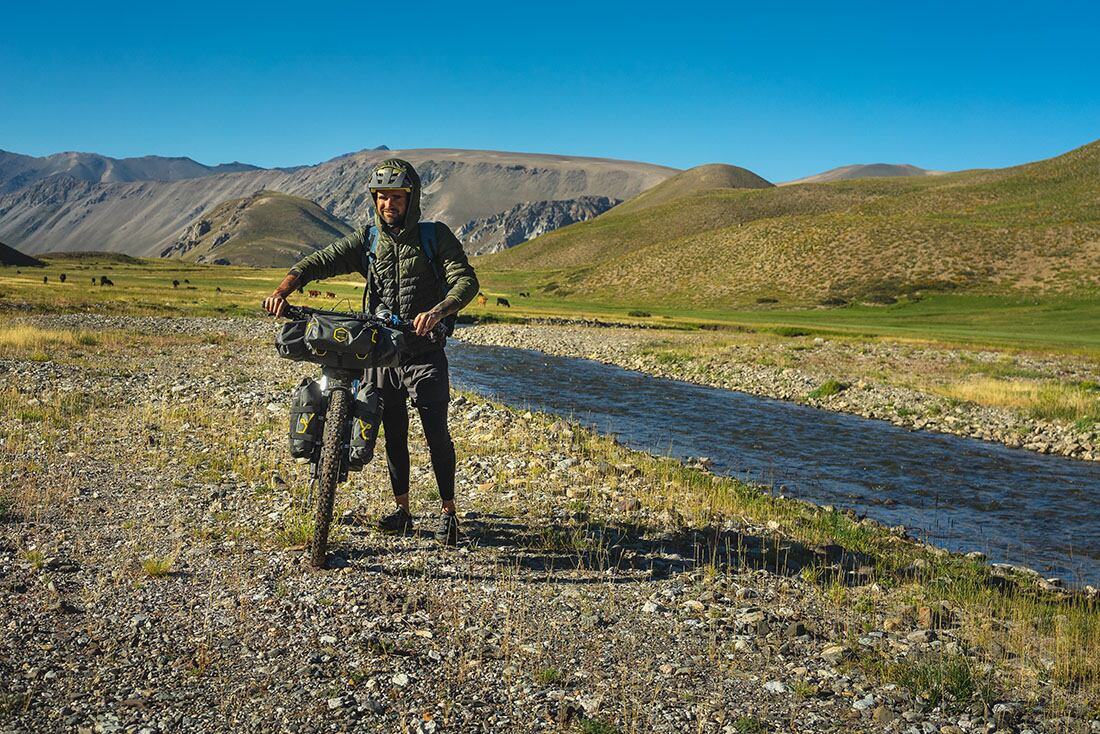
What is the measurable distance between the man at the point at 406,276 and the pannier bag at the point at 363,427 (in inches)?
15.8

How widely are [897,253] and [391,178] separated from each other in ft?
334

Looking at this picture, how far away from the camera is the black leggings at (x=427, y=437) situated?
8125 millimetres

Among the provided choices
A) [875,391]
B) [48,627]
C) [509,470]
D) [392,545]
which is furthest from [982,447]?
[48,627]

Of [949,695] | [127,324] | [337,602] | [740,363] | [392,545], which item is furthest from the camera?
[127,324]

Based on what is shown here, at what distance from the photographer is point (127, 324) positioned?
41.8 metres

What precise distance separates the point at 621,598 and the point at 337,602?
259 cm

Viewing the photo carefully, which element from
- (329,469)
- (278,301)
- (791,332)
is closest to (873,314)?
(791,332)

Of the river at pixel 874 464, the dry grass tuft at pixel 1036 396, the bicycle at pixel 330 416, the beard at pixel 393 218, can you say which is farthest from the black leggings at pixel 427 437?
the dry grass tuft at pixel 1036 396

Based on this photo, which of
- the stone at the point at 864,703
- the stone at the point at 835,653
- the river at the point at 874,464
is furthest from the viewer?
the river at the point at 874,464

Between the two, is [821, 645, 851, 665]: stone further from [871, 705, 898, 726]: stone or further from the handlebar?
the handlebar

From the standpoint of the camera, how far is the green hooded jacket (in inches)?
310

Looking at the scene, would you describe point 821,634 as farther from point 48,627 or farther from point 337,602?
point 48,627

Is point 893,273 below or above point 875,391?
above

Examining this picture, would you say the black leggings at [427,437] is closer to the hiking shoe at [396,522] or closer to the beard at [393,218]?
the hiking shoe at [396,522]
